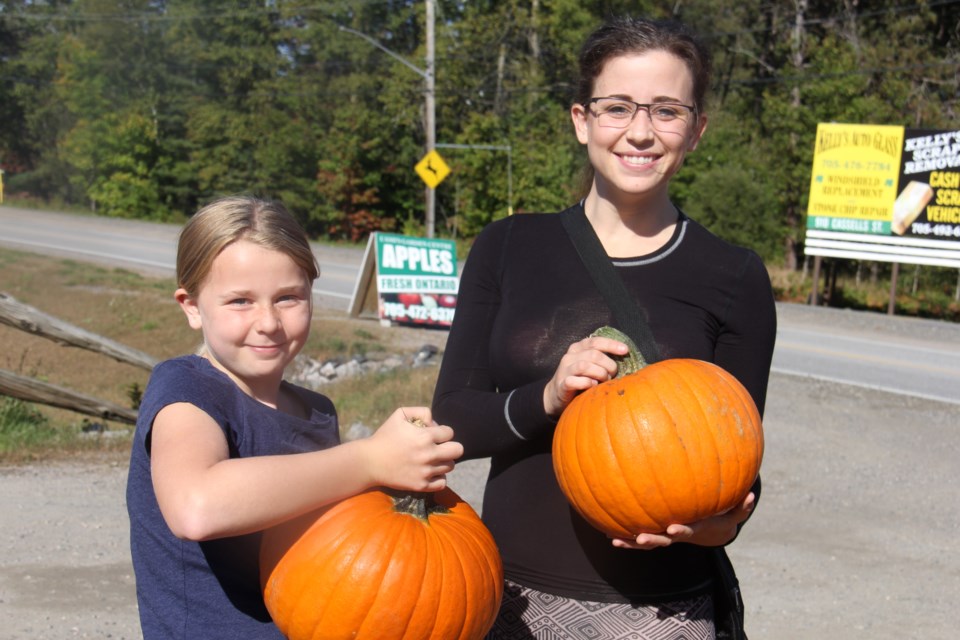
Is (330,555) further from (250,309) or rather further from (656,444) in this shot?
(656,444)

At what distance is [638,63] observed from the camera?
2.14 meters

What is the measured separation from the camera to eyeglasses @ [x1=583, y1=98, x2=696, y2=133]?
83.8 inches

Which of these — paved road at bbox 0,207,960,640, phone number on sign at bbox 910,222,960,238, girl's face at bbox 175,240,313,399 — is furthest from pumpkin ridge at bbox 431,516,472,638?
phone number on sign at bbox 910,222,960,238

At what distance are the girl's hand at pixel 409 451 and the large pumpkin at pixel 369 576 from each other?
0.12m

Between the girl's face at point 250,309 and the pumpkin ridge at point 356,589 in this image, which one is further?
the girl's face at point 250,309

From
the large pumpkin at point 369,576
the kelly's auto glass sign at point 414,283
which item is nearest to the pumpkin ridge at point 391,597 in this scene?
the large pumpkin at point 369,576

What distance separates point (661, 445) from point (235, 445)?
84 cm

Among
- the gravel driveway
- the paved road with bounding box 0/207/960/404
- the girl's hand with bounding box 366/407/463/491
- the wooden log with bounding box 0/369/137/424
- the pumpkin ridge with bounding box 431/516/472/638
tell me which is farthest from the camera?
the paved road with bounding box 0/207/960/404

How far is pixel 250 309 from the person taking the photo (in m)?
1.93

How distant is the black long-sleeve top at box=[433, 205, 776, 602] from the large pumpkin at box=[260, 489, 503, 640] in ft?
1.05

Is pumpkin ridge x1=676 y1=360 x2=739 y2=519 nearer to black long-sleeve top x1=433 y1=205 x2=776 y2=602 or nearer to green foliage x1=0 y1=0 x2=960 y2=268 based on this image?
black long-sleeve top x1=433 y1=205 x2=776 y2=602

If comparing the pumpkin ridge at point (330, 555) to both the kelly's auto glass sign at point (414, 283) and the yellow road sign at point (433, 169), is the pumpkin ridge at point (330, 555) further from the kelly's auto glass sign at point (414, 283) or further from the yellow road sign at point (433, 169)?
the yellow road sign at point (433, 169)

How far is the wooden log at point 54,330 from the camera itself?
22.2ft

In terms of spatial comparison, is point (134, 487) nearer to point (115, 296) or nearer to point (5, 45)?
point (115, 296)
